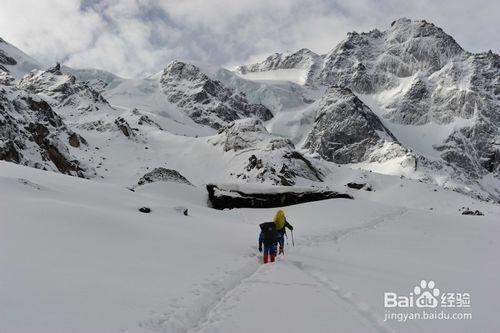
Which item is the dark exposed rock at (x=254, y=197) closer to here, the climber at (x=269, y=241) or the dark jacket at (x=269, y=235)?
the dark jacket at (x=269, y=235)

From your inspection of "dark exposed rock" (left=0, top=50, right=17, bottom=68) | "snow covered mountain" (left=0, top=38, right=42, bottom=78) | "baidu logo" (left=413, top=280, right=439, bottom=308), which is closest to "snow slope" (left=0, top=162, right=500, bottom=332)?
"baidu logo" (left=413, top=280, right=439, bottom=308)

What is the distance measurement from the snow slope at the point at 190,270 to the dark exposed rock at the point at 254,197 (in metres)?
10.5

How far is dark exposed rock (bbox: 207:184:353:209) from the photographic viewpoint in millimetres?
35250

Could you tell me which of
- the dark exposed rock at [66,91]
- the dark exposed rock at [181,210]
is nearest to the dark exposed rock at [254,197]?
the dark exposed rock at [181,210]

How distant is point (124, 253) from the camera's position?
41.9 ft

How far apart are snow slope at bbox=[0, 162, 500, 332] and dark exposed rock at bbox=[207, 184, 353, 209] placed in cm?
1051

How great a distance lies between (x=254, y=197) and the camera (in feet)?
116

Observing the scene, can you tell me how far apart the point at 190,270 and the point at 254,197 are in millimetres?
23036

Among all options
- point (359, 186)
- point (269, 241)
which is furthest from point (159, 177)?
point (359, 186)

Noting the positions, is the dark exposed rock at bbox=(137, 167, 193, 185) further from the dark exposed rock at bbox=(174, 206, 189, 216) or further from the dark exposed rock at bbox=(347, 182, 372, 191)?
the dark exposed rock at bbox=(347, 182, 372, 191)

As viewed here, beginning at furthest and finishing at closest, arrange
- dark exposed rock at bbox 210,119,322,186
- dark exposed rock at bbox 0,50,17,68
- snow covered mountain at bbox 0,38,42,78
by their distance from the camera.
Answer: dark exposed rock at bbox 0,50,17,68 < snow covered mountain at bbox 0,38,42,78 < dark exposed rock at bbox 210,119,322,186

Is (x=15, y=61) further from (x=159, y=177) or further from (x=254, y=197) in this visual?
(x=254, y=197)

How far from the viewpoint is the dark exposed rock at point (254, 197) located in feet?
116

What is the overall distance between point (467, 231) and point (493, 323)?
719 inches
